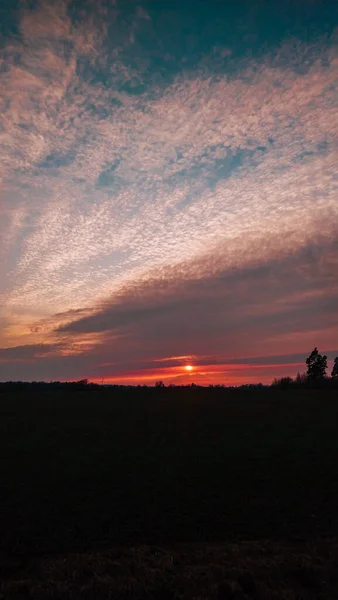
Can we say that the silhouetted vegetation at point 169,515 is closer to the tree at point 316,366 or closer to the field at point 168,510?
the field at point 168,510

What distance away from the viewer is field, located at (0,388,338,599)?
8.65 m

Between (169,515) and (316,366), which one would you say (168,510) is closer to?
(169,515)

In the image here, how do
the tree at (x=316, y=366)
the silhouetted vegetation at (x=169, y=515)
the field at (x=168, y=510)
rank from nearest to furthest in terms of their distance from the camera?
the silhouetted vegetation at (x=169, y=515), the field at (x=168, y=510), the tree at (x=316, y=366)

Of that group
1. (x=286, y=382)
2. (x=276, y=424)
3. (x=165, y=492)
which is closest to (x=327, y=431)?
(x=276, y=424)

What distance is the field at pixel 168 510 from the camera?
865 cm

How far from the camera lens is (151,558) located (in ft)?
31.4

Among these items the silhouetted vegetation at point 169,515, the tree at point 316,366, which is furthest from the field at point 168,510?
the tree at point 316,366

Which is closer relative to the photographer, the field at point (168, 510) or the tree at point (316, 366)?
the field at point (168, 510)

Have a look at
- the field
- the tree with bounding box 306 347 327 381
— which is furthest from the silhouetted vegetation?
the tree with bounding box 306 347 327 381

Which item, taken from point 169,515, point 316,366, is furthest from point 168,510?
point 316,366

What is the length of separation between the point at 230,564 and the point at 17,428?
1248 inches

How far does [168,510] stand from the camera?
47.1ft

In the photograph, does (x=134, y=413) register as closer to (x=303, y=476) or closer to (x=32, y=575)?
(x=303, y=476)

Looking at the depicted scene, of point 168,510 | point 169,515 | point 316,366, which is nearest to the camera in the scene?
point 169,515
